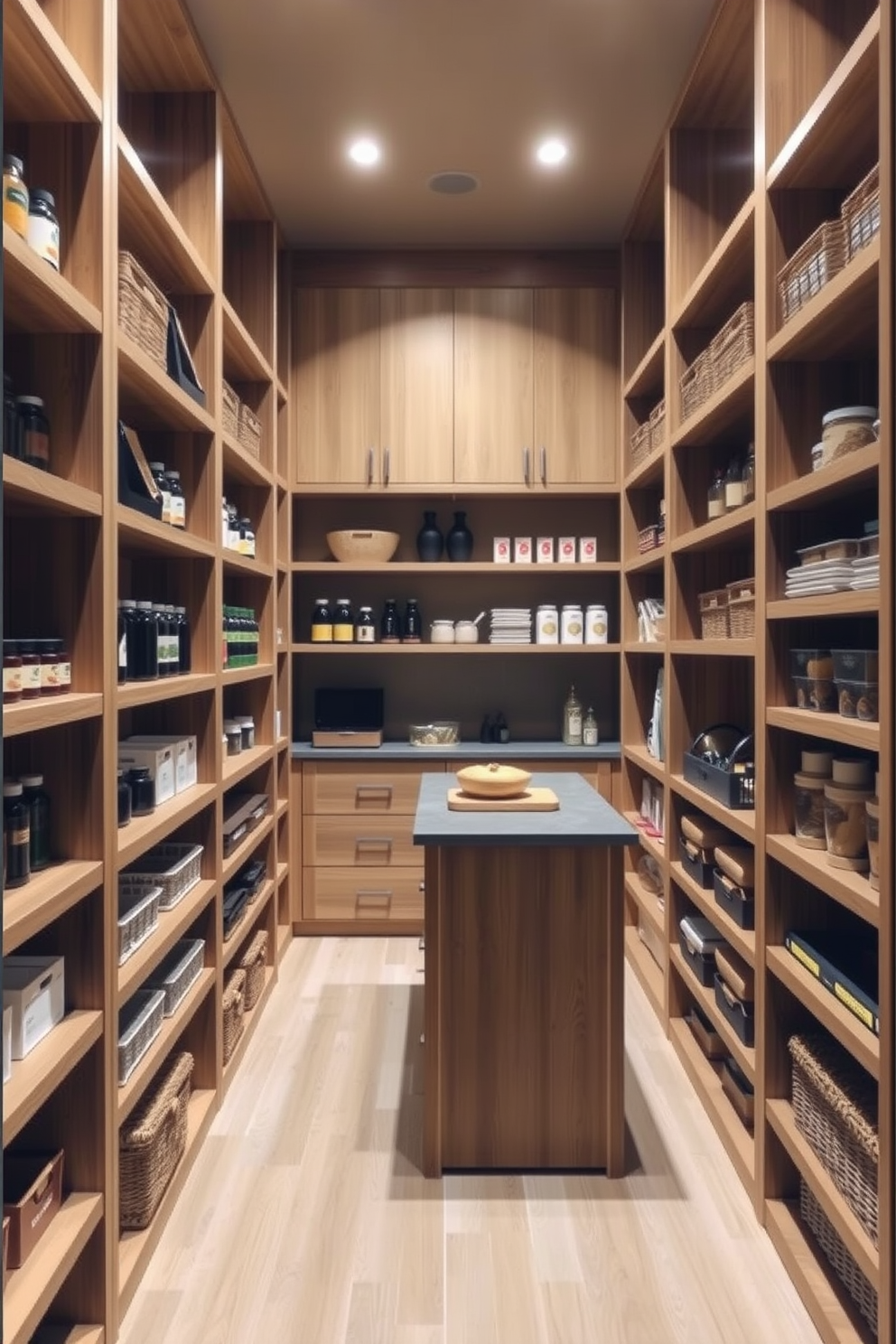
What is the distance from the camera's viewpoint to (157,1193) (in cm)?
200

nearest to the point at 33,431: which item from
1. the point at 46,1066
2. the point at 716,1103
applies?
the point at 46,1066

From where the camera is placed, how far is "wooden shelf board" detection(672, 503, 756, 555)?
2254 mm

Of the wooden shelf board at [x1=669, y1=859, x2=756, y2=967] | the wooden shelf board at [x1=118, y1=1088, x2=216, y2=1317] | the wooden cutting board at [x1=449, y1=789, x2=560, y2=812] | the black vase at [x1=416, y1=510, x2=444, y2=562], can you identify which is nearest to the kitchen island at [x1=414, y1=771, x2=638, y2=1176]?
the wooden cutting board at [x1=449, y1=789, x2=560, y2=812]

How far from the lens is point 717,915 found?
2469mm

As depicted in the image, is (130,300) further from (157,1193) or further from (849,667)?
(157,1193)

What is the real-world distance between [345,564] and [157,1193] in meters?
2.61

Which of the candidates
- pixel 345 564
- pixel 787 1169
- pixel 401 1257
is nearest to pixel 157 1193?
pixel 401 1257

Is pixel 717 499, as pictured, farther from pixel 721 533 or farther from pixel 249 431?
pixel 249 431

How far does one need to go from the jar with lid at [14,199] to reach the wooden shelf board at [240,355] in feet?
3.84

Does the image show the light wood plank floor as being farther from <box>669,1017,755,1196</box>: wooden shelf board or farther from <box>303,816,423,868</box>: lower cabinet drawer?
<box>303,816,423,868</box>: lower cabinet drawer

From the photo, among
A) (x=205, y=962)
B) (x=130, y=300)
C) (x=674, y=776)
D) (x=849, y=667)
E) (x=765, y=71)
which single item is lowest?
(x=205, y=962)

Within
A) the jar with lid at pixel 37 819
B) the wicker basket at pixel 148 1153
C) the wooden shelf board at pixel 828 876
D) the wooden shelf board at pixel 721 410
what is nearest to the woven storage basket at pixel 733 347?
the wooden shelf board at pixel 721 410

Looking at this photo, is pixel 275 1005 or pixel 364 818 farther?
pixel 364 818

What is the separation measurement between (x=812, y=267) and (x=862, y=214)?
21 centimetres
